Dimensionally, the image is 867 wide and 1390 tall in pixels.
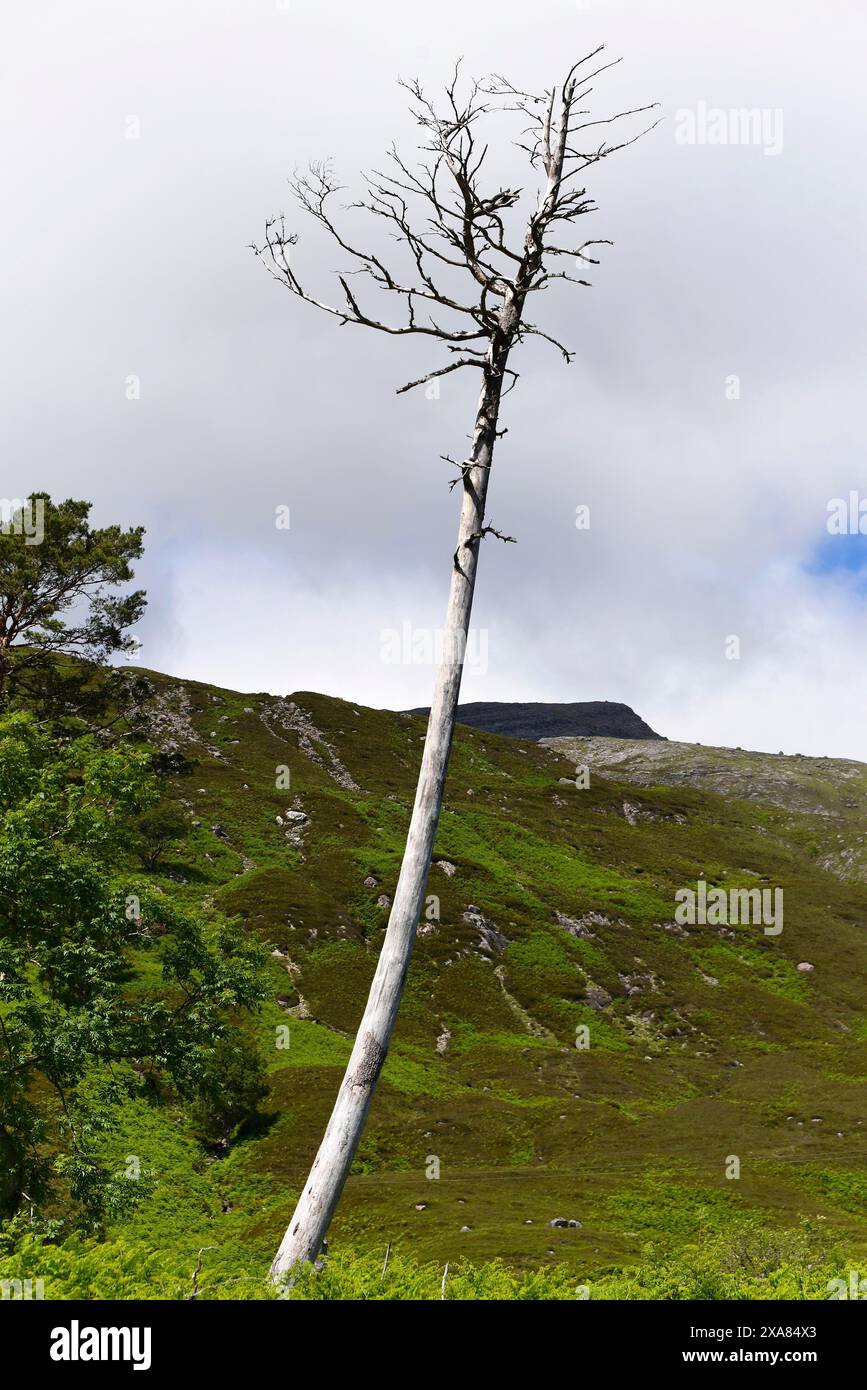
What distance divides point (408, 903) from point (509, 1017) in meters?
56.8

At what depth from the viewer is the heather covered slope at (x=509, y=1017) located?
33.4 m

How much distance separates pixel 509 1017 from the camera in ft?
211

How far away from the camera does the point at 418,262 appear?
1358 cm

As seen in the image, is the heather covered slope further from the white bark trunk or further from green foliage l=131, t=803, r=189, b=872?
the white bark trunk

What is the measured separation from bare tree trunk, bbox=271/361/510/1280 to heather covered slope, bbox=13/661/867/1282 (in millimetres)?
4762

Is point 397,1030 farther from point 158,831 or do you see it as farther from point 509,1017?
point 158,831

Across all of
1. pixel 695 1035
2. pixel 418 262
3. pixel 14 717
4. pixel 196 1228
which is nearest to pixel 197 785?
pixel 695 1035

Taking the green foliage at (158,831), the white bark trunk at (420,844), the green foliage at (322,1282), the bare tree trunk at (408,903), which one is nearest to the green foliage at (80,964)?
the green foliage at (322,1282)

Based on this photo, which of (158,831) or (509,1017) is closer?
(509,1017)

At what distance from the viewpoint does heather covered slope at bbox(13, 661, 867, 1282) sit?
33.4m

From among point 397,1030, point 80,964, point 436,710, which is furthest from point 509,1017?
point 436,710

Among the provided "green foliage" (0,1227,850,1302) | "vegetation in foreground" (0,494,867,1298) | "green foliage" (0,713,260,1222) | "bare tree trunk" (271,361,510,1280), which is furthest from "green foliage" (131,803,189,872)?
"bare tree trunk" (271,361,510,1280)
